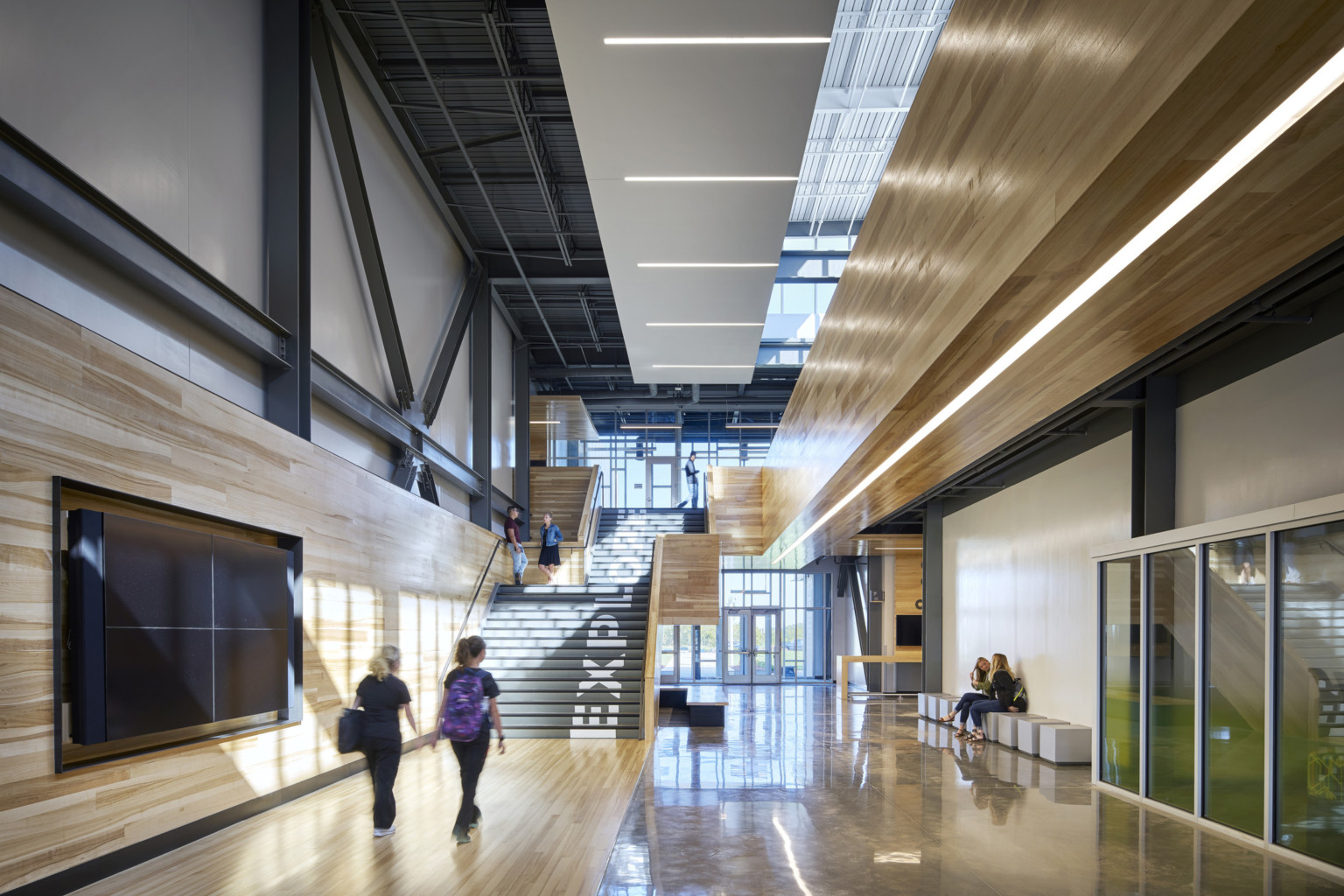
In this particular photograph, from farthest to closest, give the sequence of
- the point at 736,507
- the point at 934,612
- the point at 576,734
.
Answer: the point at 736,507 < the point at 934,612 < the point at 576,734

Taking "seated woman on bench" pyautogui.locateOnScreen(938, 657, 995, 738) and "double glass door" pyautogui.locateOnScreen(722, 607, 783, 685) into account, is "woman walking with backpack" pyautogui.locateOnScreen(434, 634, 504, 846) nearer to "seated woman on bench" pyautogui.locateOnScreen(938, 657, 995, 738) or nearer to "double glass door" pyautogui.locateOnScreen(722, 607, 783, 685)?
"seated woman on bench" pyautogui.locateOnScreen(938, 657, 995, 738)

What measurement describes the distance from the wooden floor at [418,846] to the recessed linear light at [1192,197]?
161 inches

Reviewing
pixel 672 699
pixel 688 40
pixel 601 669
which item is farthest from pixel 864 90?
pixel 672 699

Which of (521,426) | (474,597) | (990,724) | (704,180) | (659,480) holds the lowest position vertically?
(990,724)

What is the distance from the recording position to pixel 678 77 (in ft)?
24.7

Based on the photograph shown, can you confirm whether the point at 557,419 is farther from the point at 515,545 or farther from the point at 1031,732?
the point at 1031,732

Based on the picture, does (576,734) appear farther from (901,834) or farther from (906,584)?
(906,584)

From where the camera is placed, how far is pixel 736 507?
73.3 ft

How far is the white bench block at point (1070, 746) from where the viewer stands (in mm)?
10953

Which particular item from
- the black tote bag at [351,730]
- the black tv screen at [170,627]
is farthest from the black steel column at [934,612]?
the black tote bag at [351,730]

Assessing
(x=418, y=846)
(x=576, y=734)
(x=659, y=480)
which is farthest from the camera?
(x=659, y=480)

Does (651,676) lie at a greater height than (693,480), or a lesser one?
lesser

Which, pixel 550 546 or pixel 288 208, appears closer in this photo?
pixel 288 208

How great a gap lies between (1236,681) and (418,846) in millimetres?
6005
